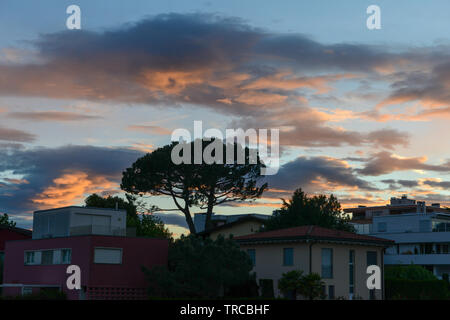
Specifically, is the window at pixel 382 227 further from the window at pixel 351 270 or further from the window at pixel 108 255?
the window at pixel 108 255

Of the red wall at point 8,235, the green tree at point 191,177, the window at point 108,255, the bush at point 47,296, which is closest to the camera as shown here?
the bush at point 47,296

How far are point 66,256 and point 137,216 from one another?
39971 mm

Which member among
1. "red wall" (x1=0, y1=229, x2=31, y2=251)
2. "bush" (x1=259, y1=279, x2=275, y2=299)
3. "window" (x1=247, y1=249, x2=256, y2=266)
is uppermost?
"red wall" (x1=0, y1=229, x2=31, y2=251)

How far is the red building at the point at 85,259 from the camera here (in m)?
47.6

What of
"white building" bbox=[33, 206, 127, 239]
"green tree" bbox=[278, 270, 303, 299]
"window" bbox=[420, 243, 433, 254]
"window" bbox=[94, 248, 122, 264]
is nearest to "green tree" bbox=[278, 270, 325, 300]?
"green tree" bbox=[278, 270, 303, 299]

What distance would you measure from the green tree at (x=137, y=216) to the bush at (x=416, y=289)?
34.1 meters

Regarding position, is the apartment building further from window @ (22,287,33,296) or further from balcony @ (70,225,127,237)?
window @ (22,287,33,296)

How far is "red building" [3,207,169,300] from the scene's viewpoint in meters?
47.6

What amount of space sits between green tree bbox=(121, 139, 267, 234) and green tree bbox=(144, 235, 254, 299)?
3296cm

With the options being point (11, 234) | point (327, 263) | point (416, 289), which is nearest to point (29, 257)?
point (11, 234)

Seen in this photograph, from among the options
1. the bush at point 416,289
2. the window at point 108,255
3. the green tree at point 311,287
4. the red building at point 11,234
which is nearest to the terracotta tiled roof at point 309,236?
the green tree at point 311,287

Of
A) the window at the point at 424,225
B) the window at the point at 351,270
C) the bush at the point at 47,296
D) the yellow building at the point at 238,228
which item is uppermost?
the window at the point at 424,225

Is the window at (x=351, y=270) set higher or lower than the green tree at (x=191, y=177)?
lower

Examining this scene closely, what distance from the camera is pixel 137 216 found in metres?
89.8
